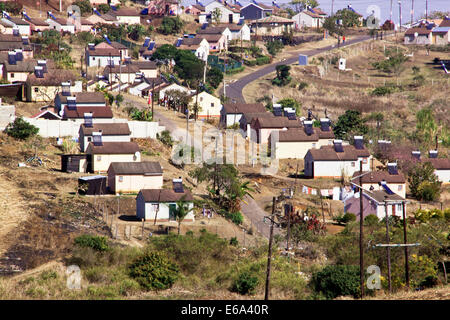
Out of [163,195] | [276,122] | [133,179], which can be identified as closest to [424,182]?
[276,122]

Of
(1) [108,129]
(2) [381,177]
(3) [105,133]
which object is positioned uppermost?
(1) [108,129]

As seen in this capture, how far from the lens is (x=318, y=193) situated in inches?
2453

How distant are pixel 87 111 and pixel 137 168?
14887 millimetres

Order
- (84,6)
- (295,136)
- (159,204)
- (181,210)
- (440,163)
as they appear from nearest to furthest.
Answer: (181,210) < (159,204) < (440,163) < (295,136) < (84,6)

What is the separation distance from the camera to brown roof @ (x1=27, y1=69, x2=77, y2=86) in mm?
74312

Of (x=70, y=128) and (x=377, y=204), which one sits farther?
(x=70, y=128)

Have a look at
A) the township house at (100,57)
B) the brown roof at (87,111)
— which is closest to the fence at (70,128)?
the brown roof at (87,111)

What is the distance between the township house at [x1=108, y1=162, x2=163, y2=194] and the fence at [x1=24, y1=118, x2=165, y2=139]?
1119 cm

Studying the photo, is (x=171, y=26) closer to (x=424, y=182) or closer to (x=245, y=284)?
(x=424, y=182)

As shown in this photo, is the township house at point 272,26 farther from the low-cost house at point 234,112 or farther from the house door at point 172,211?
the house door at point 172,211

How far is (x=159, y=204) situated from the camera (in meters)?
51.0

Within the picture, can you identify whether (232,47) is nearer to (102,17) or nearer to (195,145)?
(102,17)
